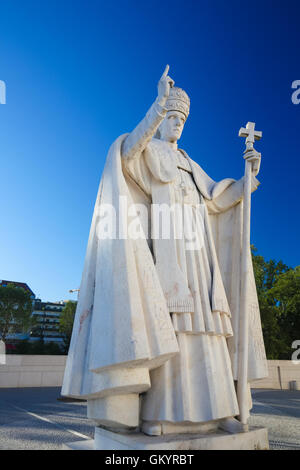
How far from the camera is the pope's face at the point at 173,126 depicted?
4293 millimetres

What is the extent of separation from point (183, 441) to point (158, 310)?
102 cm

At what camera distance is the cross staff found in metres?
3.50

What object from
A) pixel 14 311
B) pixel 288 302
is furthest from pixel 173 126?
pixel 14 311

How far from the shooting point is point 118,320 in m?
2.98

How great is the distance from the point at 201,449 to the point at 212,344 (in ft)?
2.84

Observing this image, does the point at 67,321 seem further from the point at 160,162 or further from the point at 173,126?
the point at 160,162

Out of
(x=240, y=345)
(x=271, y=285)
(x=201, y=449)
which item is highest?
(x=271, y=285)

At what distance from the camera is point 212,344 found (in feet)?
11.5

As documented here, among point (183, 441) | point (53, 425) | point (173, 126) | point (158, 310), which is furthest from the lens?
point (53, 425)

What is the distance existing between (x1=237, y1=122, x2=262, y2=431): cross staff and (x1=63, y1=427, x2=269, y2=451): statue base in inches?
5.2

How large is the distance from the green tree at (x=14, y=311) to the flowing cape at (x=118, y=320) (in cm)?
4371

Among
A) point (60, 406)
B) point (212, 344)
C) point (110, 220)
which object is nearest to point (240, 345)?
point (212, 344)

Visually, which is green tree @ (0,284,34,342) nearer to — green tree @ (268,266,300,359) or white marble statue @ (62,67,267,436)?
green tree @ (268,266,300,359)
